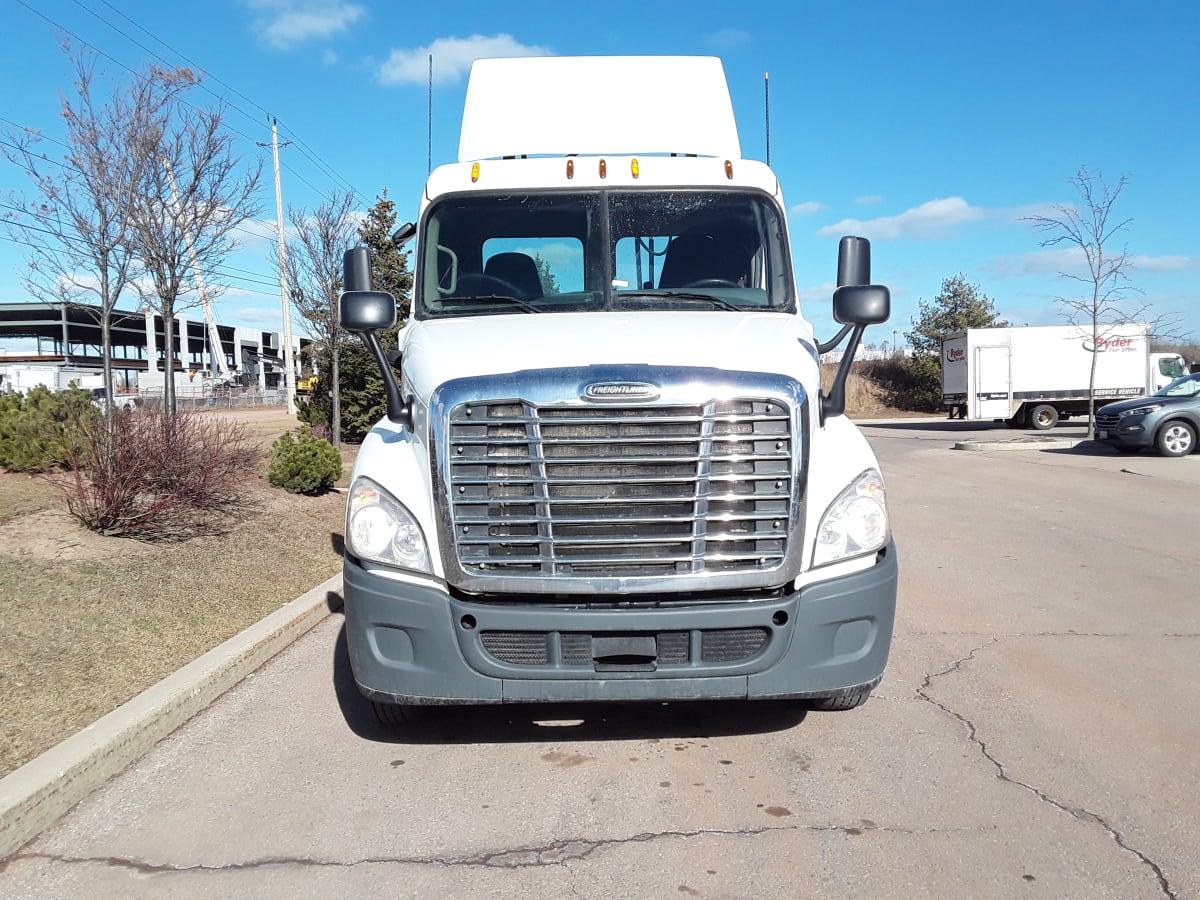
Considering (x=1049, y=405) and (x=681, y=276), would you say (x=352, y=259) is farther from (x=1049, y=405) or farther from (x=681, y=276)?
(x=1049, y=405)

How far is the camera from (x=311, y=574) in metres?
7.90

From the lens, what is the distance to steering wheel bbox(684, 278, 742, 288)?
206 inches

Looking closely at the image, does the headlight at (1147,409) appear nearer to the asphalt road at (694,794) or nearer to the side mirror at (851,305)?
the asphalt road at (694,794)

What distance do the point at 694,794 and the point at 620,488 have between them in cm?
129

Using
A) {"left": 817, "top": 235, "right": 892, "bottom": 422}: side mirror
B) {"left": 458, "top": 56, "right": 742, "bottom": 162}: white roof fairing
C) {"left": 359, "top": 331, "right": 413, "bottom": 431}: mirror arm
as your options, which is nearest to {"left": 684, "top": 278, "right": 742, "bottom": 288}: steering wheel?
{"left": 817, "top": 235, "right": 892, "bottom": 422}: side mirror

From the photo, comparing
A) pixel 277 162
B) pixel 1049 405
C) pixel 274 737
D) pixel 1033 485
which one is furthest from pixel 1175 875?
pixel 277 162

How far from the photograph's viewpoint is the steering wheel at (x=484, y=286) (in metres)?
5.23

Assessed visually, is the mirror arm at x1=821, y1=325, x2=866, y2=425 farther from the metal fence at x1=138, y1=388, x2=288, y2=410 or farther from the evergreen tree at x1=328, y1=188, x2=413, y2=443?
the metal fence at x1=138, y1=388, x2=288, y2=410

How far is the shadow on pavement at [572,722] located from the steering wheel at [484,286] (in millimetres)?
2208

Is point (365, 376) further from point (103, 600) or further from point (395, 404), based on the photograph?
point (395, 404)

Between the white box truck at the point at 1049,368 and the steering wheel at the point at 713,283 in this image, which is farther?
the white box truck at the point at 1049,368

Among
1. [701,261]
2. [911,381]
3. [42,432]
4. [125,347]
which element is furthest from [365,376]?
[125,347]

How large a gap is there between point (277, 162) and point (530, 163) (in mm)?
30141

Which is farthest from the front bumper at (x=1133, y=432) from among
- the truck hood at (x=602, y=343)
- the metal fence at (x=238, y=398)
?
the metal fence at (x=238, y=398)
